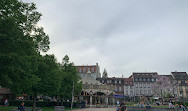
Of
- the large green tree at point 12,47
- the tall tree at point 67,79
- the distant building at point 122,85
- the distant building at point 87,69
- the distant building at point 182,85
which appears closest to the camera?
the large green tree at point 12,47

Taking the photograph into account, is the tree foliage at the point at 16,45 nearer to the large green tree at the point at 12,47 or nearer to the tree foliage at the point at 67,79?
the large green tree at the point at 12,47

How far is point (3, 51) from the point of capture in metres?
12.8

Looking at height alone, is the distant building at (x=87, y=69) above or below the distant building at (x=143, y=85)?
above

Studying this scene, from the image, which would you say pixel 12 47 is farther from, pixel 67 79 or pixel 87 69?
pixel 87 69

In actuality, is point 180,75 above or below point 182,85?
above

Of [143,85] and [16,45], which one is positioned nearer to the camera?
[16,45]

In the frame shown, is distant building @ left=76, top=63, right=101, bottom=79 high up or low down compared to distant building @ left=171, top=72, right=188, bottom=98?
up

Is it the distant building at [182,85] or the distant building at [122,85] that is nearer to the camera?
the distant building at [182,85]

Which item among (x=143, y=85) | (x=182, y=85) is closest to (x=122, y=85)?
(x=143, y=85)

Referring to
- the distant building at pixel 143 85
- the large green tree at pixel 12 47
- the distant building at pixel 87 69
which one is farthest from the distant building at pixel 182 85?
the large green tree at pixel 12 47

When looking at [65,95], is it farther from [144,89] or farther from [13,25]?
[144,89]

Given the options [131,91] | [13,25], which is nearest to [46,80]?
[13,25]

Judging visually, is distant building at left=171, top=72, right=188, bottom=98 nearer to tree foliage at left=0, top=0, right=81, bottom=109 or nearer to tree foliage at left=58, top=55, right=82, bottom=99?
tree foliage at left=58, top=55, right=82, bottom=99

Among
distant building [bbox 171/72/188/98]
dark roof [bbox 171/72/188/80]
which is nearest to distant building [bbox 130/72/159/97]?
dark roof [bbox 171/72/188/80]
